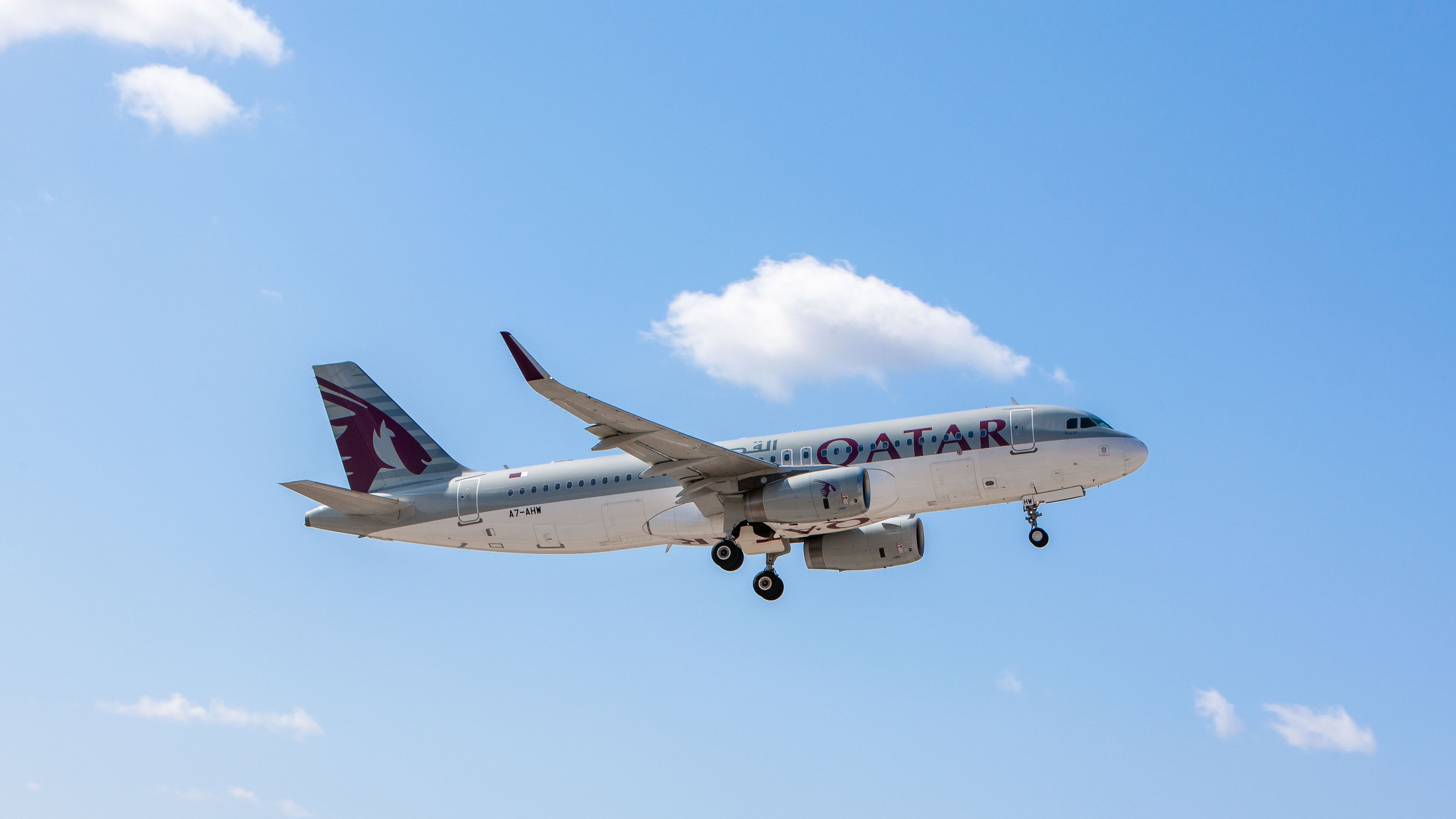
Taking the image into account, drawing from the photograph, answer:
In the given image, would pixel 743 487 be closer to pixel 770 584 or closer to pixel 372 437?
pixel 770 584

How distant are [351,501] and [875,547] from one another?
16.6 metres

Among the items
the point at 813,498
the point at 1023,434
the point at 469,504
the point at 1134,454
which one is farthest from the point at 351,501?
the point at 1134,454

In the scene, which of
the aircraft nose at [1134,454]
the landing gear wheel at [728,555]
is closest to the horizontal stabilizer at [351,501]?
the landing gear wheel at [728,555]

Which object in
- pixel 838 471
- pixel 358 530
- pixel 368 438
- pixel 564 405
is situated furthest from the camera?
pixel 368 438

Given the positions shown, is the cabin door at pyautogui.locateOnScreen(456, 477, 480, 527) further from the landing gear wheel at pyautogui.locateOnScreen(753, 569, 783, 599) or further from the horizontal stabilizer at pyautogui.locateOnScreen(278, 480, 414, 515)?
the landing gear wheel at pyautogui.locateOnScreen(753, 569, 783, 599)

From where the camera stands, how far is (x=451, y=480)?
147 ft

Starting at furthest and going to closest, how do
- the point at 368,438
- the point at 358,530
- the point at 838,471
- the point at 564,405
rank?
the point at 368,438 < the point at 358,530 < the point at 838,471 < the point at 564,405

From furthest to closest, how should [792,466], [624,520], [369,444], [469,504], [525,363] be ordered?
[369,444] < [469,504] < [624,520] < [792,466] < [525,363]

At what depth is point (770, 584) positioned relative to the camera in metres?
42.8

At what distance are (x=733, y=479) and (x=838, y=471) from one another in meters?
3.26

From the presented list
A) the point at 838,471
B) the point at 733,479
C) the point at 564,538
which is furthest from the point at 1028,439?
the point at 564,538

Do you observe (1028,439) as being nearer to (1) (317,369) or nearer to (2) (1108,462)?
(2) (1108,462)

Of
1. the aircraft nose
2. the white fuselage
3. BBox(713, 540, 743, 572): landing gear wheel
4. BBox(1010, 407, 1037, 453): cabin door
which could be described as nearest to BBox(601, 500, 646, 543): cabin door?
the white fuselage

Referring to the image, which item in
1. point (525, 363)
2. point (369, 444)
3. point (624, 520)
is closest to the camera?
point (525, 363)
